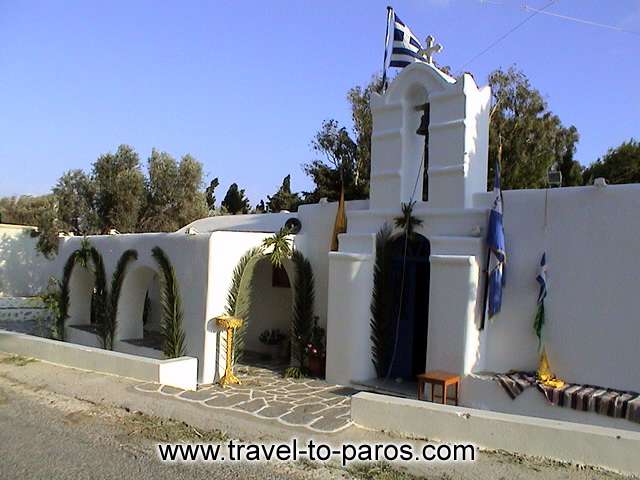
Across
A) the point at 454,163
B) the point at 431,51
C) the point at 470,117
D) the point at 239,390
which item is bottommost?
the point at 239,390

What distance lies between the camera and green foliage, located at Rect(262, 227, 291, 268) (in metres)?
12.0

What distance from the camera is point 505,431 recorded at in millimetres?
5707

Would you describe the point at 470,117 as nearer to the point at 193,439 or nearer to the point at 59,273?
the point at 193,439

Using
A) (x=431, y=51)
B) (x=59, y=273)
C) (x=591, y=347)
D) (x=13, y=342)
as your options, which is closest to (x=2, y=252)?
(x=59, y=273)

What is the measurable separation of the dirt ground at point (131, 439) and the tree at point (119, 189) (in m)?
17.2

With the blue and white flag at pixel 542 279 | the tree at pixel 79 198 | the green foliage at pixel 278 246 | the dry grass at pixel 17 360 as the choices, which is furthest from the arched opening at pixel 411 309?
the tree at pixel 79 198

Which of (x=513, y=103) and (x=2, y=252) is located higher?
(x=513, y=103)

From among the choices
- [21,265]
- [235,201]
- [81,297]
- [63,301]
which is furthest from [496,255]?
[235,201]

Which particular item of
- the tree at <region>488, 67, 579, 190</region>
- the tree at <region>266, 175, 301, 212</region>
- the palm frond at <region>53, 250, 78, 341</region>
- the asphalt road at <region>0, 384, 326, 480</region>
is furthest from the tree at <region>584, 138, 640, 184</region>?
the asphalt road at <region>0, 384, 326, 480</region>

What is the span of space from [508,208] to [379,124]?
10.2 feet

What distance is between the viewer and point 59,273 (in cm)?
1575

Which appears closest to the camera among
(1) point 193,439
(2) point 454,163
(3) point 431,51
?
(1) point 193,439

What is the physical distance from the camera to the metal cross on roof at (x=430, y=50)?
11016 mm

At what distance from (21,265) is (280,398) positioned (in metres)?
24.6
